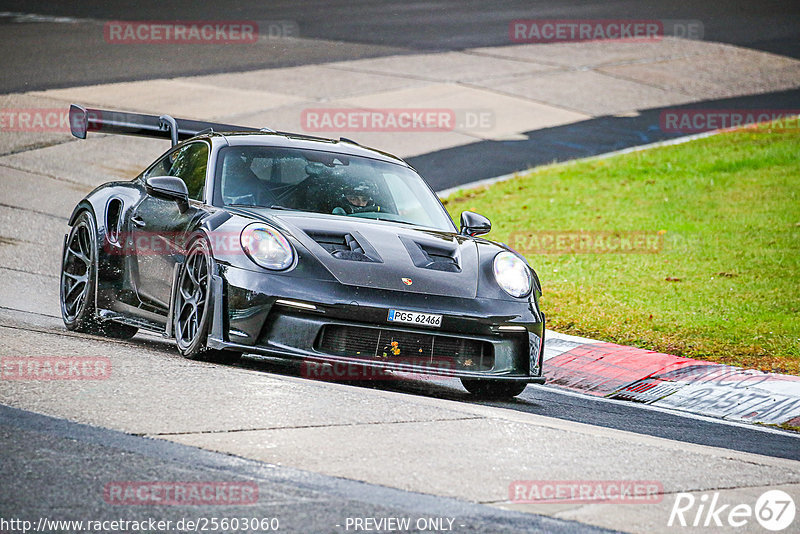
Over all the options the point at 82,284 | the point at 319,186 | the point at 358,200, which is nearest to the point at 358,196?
the point at 358,200

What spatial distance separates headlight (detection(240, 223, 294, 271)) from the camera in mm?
6574

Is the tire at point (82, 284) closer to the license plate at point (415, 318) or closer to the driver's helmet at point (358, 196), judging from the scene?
the driver's helmet at point (358, 196)

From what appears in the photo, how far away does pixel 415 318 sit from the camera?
6551mm

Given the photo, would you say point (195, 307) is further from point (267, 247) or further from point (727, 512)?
point (727, 512)

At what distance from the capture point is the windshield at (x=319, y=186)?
7512 millimetres

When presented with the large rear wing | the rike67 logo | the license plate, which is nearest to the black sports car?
the license plate

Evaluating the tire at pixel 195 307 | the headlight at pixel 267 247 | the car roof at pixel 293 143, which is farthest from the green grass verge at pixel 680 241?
the tire at pixel 195 307

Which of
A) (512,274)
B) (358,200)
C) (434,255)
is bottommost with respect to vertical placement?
(512,274)

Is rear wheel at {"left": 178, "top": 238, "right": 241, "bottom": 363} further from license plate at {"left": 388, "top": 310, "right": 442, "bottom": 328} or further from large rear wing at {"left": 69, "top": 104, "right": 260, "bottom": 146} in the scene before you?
large rear wing at {"left": 69, "top": 104, "right": 260, "bottom": 146}

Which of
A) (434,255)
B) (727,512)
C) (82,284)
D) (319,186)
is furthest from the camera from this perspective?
(82,284)

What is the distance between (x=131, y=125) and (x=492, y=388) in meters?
3.42

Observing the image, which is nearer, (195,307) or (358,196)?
(195,307)

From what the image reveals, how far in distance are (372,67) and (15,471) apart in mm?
19511

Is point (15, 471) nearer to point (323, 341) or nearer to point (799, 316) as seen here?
point (323, 341)
